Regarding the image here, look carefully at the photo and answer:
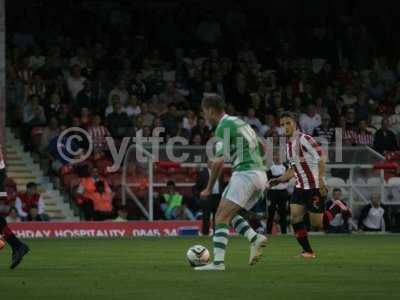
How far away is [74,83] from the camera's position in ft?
99.6

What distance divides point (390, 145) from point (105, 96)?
6949 millimetres

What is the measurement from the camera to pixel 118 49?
3269cm

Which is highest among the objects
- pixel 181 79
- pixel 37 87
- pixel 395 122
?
pixel 181 79

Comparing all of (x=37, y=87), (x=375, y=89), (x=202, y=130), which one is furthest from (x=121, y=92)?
(x=375, y=89)

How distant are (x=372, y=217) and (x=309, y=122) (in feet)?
11.1

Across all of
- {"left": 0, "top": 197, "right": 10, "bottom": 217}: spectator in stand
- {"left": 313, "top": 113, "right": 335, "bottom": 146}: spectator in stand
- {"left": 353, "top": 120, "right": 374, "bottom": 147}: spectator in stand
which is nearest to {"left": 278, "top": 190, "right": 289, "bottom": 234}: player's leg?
{"left": 313, "top": 113, "right": 335, "bottom": 146}: spectator in stand

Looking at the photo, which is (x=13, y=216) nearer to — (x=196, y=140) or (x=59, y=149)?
(x=59, y=149)

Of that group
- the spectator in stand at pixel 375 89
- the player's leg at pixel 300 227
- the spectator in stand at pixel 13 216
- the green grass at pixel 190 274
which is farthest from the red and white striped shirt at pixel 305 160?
the spectator in stand at pixel 375 89

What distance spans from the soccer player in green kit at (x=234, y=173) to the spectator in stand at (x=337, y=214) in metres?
12.1

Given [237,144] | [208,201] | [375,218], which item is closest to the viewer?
[237,144]

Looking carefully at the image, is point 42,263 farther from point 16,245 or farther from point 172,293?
point 172,293

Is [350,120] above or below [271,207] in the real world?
above

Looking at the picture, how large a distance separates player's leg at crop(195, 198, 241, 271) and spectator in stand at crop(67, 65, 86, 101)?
1467cm

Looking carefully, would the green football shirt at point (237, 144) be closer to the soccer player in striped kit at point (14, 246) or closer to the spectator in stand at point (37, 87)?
the soccer player in striped kit at point (14, 246)
